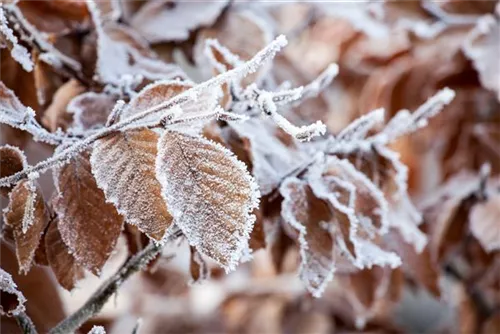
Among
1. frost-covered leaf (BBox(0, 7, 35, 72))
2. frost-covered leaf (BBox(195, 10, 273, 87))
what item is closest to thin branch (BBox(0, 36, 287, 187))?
frost-covered leaf (BBox(0, 7, 35, 72))

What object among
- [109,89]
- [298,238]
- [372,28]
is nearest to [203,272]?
[298,238]

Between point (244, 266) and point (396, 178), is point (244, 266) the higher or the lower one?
the lower one

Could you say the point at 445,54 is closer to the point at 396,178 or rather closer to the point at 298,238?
the point at 396,178

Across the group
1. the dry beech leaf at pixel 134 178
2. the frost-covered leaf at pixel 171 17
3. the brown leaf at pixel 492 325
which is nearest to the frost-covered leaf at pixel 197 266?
the dry beech leaf at pixel 134 178

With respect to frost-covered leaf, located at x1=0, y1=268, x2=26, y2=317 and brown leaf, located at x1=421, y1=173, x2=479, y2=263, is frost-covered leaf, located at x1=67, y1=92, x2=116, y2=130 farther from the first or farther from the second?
brown leaf, located at x1=421, y1=173, x2=479, y2=263

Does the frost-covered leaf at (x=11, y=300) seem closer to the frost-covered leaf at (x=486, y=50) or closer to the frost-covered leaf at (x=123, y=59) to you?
the frost-covered leaf at (x=123, y=59)

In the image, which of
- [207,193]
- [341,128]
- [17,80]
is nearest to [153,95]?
[207,193]
